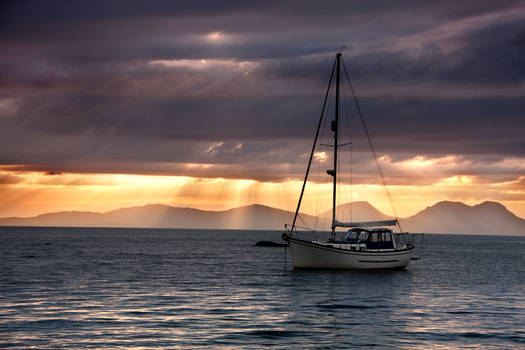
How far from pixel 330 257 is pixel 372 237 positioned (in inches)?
224

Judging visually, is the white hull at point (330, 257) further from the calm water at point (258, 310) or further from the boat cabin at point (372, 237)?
the boat cabin at point (372, 237)

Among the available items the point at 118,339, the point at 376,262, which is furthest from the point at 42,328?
the point at 376,262

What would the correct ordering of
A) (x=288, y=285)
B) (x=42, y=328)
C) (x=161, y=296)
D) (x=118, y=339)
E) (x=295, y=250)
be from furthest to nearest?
(x=295, y=250) < (x=288, y=285) < (x=161, y=296) < (x=42, y=328) < (x=118, y=339)

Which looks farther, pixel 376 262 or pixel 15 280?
pixel 376 262

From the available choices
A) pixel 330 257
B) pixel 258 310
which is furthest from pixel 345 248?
pixel 258 310

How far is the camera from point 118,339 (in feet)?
88.1

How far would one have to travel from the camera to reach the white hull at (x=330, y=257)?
56.1 metres

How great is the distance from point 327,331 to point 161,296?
16230mm

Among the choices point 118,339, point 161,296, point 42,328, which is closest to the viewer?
point 118,339

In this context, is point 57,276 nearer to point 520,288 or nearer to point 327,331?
point 327,331

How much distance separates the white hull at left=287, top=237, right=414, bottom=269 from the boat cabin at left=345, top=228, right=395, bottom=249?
4.33ft

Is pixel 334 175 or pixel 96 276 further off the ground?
pixel 334 175

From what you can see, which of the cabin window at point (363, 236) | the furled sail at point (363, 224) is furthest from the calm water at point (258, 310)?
the furled sail at point (363, 224)

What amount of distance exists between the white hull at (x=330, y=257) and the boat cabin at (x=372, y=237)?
1.32m
